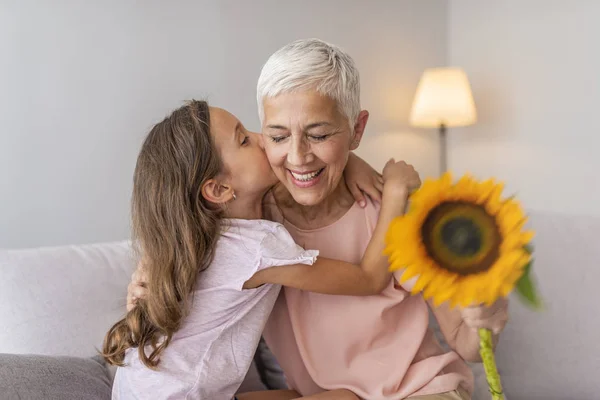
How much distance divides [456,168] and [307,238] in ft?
7.86

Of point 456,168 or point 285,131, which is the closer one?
point 285,131

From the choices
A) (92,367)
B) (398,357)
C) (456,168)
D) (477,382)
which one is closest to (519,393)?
(477,382)

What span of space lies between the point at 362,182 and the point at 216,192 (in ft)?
1.18

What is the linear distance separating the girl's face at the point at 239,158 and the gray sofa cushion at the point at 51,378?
0.54m

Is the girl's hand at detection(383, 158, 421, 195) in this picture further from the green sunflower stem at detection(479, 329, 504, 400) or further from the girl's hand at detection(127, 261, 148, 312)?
the green sunflower stem at detection(479, 329, 504, 400)

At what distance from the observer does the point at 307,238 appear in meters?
1.68

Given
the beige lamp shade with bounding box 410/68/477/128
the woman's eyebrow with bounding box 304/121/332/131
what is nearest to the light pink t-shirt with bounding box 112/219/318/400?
the woman's eyebrow with bounding box 304/121/332/131

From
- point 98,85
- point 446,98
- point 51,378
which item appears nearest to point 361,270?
point 51,378

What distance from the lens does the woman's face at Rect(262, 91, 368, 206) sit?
1.46 m

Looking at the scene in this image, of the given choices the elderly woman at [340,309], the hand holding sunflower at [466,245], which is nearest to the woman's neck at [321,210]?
the elderly woman at [340,309]

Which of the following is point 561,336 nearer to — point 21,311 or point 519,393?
point 519,393

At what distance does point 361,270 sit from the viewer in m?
1.54

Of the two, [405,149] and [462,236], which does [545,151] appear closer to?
[405,149]

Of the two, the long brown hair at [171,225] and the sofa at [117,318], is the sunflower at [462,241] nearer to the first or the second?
the long brown hair at [171,225]
